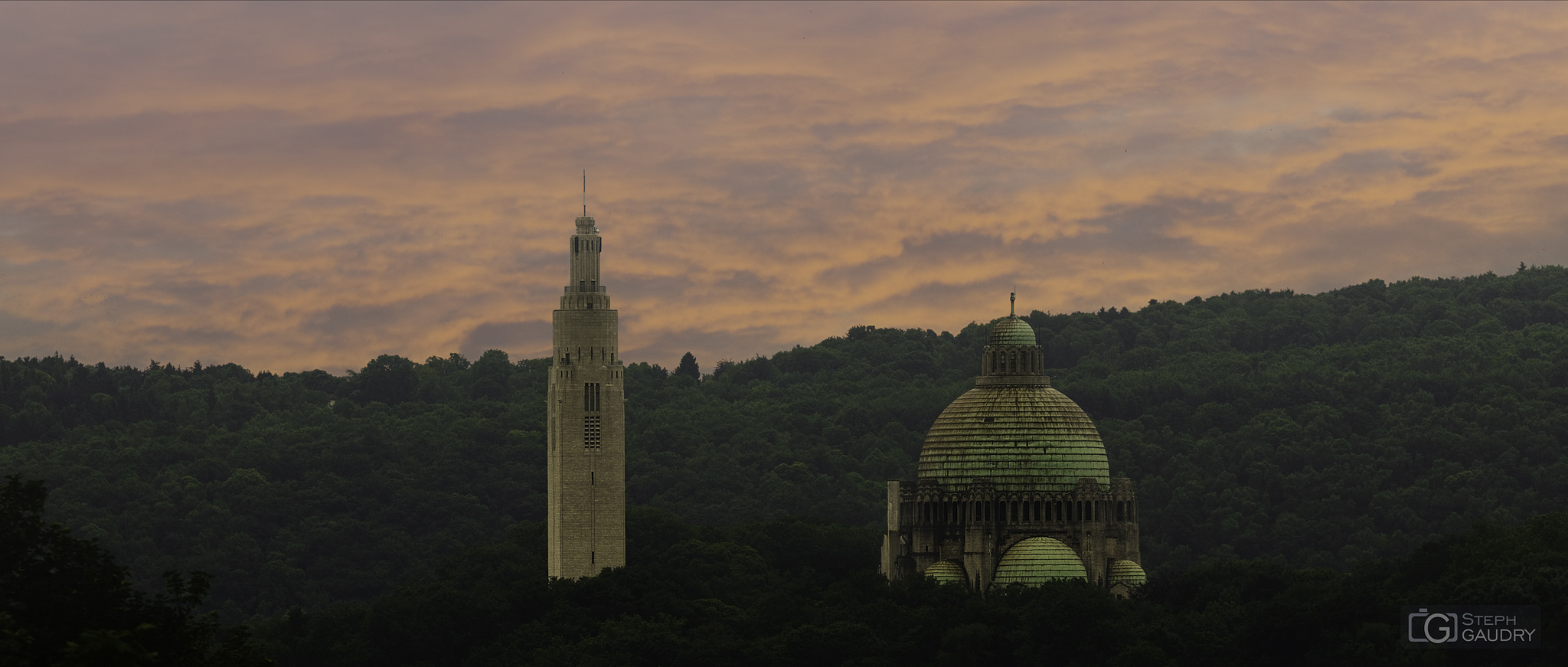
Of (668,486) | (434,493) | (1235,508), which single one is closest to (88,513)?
(434,493)

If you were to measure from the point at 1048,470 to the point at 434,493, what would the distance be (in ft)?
246

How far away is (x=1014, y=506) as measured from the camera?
115000mm

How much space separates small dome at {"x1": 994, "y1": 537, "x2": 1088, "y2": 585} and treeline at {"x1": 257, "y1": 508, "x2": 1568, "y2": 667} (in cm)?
130

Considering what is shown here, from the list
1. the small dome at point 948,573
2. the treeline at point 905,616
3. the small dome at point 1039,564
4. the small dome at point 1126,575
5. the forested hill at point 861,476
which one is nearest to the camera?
the treeline at point 905,616

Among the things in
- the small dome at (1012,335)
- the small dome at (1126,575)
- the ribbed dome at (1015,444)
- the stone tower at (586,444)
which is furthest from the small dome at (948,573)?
the stone tower at (586,444)

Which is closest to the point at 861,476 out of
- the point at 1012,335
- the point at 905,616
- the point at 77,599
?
the point at 1012,335

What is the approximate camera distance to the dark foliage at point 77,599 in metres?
57.4

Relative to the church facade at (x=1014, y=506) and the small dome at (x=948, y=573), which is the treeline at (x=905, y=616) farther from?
the church facade at (x=1014, y=506)

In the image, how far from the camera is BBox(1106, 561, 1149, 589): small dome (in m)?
114

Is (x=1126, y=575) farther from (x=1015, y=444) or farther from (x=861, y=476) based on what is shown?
(x=861, y=476)

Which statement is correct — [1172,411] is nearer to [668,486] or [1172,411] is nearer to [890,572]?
[668,486]

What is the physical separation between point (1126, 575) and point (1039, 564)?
15.0 ft

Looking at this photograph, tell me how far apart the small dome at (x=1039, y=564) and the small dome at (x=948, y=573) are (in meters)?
1.56

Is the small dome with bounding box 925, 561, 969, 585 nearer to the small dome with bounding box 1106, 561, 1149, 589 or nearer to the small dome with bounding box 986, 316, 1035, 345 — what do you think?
the small dome with bounding box 1106, 561, 1149, 589
